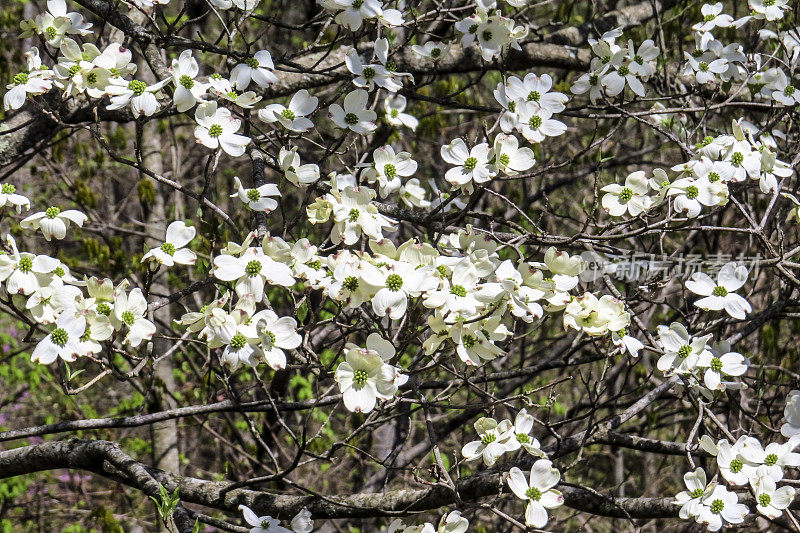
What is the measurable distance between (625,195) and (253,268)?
43.8 inches

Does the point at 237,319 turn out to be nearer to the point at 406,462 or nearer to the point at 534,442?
the point at 534,442

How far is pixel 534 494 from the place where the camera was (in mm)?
1831

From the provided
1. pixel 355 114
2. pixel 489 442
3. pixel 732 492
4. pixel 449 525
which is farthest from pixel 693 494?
pixel 355 114

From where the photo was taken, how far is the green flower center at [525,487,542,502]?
1826 mm

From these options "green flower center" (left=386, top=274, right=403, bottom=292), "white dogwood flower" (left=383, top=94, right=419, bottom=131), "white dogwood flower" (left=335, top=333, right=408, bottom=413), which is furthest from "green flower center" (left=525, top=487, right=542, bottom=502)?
"white dogwood flower" (left=383, top=94, right=419, bottom=131)

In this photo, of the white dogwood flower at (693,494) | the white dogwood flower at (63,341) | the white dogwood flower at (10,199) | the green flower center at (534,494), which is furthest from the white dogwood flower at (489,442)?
the white dogwood flower at (10,199)

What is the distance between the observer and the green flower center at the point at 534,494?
5.99 feet

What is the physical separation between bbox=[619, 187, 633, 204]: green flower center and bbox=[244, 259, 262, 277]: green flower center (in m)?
1.09

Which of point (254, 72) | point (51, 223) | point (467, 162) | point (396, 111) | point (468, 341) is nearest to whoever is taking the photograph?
point (468, 341)

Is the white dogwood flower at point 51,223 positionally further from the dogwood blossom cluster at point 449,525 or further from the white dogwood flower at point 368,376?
the dogwood blossom cluster at point 449,525

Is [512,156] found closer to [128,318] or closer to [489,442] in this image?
[489,442]

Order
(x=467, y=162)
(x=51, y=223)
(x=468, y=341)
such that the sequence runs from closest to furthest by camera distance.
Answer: (x=468, y=341) → (x=51, y=223) → (x=467, y=162)

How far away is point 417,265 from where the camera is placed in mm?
1736

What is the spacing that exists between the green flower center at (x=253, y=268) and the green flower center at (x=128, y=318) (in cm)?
28
